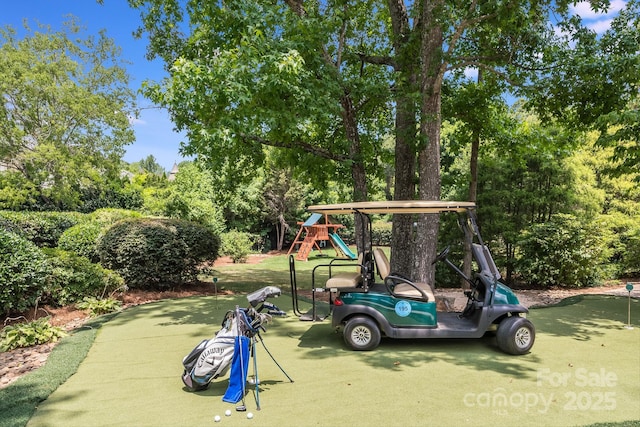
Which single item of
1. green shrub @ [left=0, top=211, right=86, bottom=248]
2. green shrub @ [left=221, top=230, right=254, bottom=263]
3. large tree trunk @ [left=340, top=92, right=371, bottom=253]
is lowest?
green shrub @ [left=221, top=230, right=254, bottom=263]

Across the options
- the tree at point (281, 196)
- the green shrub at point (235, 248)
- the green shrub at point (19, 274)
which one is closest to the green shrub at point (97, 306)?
the green shrub at point (19, 274)

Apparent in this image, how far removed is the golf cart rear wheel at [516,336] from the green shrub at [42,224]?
552 inches

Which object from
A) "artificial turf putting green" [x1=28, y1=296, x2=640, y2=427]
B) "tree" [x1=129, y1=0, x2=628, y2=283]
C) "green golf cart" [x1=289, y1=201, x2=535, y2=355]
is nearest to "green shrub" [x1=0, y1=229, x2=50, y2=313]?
"artificial turf putting green" [x1=28, y1=296, x2=640, y2=427]

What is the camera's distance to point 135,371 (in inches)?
188

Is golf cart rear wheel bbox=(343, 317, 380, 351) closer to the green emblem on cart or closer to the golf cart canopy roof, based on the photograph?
the green emblem on cart

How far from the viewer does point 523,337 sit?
5176 mm

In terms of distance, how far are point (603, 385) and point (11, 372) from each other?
20.2 ft

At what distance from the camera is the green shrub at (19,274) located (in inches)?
254

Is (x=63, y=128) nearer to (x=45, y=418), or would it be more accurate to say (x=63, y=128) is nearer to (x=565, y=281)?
(x=45, y=418)

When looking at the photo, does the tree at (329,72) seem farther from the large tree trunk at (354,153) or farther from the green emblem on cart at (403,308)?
the green emblem on cart at (403,308)

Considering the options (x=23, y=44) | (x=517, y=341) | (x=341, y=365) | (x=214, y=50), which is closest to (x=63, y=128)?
(x=23, y=44)

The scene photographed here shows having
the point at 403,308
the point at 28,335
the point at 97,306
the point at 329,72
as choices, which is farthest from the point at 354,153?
the point at 28,335

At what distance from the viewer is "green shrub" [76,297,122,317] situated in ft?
25.2

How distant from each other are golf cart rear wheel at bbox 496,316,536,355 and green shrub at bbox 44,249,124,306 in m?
6.93
